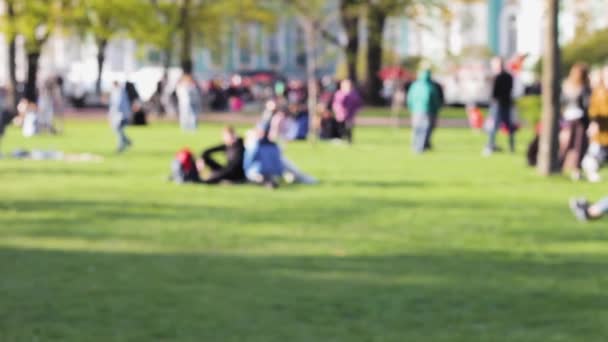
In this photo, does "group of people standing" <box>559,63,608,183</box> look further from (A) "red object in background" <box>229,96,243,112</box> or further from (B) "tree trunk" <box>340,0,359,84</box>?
(A) "red object in background" <box>229,96,243,112</box>

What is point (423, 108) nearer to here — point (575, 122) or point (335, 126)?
point (335, 126)

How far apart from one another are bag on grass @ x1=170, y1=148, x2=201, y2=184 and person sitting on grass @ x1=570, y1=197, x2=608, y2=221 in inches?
266

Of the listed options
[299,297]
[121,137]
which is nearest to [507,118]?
[121,137]

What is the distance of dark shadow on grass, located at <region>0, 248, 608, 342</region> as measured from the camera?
9492mm

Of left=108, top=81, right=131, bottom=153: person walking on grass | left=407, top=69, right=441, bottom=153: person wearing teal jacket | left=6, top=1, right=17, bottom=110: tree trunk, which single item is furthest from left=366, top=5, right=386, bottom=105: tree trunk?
left=407, top=69, right=441, bottom=153: person wearing teal jacket

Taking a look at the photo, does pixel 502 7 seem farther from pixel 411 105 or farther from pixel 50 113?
pixel 411 105

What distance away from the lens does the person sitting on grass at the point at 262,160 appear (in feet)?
70.0

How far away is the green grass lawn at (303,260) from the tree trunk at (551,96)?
0.66 metres

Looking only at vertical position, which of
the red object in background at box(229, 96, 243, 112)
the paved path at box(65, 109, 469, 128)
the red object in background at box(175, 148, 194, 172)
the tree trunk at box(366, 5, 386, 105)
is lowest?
the red object in background at box(229, 96, 243, 112)

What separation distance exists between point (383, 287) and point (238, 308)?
1.44m

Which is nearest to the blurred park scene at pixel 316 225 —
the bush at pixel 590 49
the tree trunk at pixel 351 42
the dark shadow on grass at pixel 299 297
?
the dark shadow on grass at pixel 299 297

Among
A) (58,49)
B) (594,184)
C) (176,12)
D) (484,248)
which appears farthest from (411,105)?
(58,49)

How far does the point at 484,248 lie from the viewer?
13.9m

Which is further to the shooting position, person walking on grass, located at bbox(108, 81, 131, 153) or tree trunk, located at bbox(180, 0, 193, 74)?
tree trunk, located at bbox(180, 0, 193, 74)
